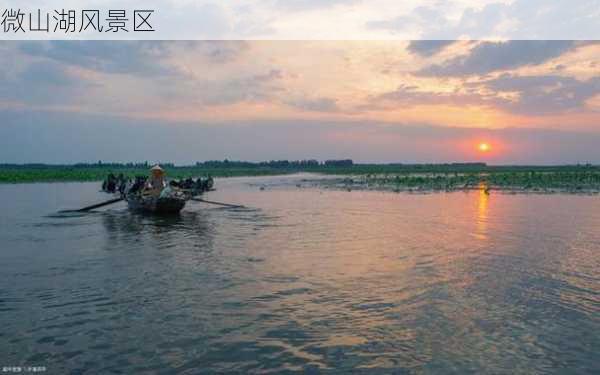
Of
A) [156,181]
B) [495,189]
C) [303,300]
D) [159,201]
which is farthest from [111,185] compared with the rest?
[495,189]

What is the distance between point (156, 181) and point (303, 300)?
68.2 ft

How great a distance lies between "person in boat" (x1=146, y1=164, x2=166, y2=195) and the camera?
28.7 metres

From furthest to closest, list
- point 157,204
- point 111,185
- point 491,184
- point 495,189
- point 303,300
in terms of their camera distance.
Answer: point 491,184 < point 495,189 < point 111,185 < point 157,204 < point 303,300

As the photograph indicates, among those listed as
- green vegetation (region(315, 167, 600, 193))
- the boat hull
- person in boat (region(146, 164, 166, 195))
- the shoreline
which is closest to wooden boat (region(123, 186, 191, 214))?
the boat hull

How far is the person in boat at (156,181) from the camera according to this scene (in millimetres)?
28672

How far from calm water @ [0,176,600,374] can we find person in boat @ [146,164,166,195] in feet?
25.1

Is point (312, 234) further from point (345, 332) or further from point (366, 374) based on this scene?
point (366, 374)

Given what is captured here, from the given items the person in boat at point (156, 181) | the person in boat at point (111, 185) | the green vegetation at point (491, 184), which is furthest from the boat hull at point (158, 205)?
the green vegetation at point (491, 184)

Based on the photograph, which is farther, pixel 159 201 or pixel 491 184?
pixel 491 184

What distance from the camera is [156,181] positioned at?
95.7ft

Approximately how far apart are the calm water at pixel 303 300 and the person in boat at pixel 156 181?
7653 millimetres

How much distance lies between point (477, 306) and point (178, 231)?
50.0ft

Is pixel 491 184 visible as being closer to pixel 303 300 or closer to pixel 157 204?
pixel 157 204

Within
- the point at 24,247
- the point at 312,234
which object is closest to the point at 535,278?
the point at 312,234
